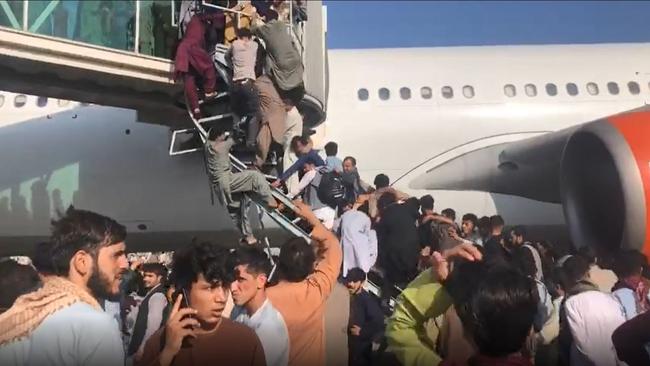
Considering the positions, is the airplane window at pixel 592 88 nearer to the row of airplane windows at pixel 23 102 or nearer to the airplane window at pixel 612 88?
the airplane window at pixel 612 88

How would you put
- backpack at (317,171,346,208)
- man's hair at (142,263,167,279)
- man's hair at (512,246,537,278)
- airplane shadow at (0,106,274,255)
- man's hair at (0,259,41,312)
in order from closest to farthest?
man's hair at (0,259,41,312), man's hair at (512,246,537,278), man's hair at (142,263,167,279), backpack at (317,171,346,208), airplane shadow at (0,106,274,255)

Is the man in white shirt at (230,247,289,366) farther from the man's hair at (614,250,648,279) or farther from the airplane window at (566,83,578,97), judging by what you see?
the airplane window at (566,83,578,97)

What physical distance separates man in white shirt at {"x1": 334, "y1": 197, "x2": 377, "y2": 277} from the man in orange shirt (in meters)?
2.19

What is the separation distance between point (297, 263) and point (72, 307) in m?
1.18

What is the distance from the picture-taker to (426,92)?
11477 mm

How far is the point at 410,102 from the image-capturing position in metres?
11.3

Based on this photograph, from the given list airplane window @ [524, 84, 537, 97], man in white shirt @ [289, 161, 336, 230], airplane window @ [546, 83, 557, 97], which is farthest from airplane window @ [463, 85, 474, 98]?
man in white shirt @ [289, 161, 336, 230]

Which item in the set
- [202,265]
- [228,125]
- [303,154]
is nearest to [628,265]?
[202,265]

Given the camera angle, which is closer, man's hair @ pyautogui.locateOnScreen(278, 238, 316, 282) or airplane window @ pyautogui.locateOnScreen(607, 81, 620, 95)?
man's hair @ pyautogui.locateOnScreen(278, 238, 316, 282)

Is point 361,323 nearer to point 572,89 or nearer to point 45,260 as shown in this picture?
point 45,260

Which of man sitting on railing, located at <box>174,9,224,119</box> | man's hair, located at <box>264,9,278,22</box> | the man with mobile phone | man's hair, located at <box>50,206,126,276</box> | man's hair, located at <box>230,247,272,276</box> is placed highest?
man's hair, located at <box>264,9,278,22</box>

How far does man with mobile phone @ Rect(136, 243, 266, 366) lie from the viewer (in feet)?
8.91

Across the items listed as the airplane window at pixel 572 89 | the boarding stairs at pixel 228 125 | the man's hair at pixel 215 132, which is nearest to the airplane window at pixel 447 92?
the airplane window at pixel 572 89

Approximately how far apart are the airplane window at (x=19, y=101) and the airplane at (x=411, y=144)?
19mm
